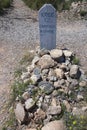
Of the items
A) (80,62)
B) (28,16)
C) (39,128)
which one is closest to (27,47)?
(80,62)

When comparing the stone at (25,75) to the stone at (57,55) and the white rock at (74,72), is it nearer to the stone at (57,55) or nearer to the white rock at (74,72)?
the stone at (57,55)

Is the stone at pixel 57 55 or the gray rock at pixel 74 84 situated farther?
the stone at pixel 57 55

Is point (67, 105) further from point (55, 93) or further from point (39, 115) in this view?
point (39, 115)

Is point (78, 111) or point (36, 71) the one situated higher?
point (36, 71)

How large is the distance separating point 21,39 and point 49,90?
3.73m

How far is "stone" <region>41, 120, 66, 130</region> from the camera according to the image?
5.37 metres

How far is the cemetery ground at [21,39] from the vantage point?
24.5 ft

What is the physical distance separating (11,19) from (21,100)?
5571 mm

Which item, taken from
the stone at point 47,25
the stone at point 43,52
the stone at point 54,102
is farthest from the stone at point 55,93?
the stone at point 47,25

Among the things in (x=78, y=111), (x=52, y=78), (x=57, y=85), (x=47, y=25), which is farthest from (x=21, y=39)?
(x=78, y=111)

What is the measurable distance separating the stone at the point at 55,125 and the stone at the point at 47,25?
2456mm

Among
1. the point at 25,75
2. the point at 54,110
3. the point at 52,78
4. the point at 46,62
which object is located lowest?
the point at 54,110

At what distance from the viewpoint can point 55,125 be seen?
213 inches

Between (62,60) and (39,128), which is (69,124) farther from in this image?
(62,60)
